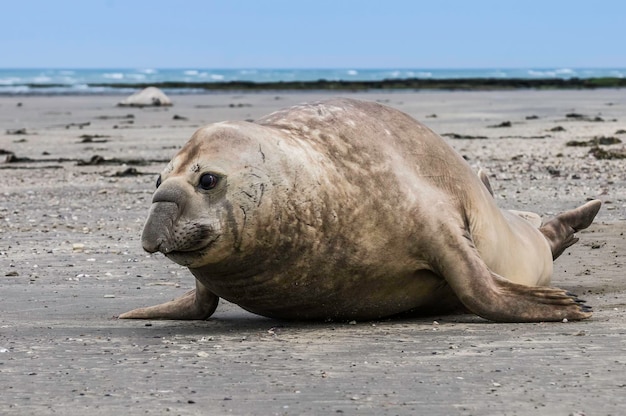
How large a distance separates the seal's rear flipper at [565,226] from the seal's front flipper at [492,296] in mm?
1790

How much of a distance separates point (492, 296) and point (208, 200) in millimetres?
1578

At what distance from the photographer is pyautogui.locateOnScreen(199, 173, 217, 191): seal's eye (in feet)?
18.4

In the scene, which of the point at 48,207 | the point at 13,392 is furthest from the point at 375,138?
the point at 48,207

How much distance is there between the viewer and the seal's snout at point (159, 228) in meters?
5.44

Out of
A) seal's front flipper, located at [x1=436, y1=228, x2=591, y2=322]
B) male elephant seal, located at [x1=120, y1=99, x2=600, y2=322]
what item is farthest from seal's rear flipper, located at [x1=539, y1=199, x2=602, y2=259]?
seal's front flipper, located at [x1=436, y1=228, x2=591, y2=322]

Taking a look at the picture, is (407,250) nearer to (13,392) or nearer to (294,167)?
(294,167)

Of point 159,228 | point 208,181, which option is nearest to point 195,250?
point 159,228

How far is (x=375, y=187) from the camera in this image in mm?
6195

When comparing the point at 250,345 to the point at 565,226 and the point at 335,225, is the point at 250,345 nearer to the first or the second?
the point at 335,225

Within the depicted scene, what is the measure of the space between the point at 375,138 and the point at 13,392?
8.58 ft

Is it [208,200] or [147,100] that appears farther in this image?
[147,100]

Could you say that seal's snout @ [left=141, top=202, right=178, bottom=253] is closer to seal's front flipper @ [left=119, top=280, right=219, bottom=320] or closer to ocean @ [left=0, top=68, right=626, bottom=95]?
seal's front flipper @ [left=119, top=280, right=219, bottom=320]

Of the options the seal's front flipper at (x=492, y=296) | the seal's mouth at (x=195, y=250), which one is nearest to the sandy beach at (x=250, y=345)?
the seal's front flipper at (x=492, y=296)

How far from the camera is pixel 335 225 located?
595 cm
